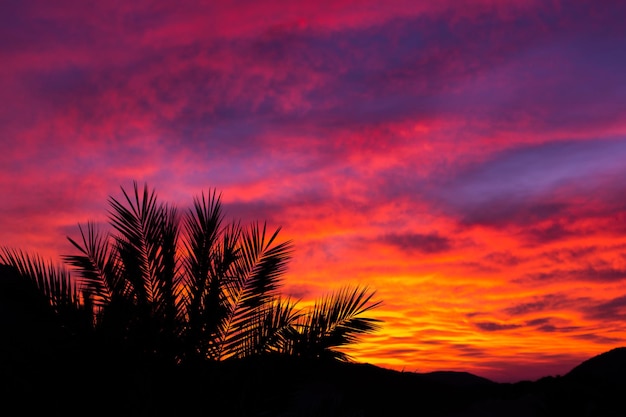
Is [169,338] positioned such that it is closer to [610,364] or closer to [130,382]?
[130,382]

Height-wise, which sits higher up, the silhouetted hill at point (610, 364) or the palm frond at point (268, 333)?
the silhouetted hill at point (610, 364)

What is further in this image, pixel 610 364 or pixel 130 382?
pixel 610 364

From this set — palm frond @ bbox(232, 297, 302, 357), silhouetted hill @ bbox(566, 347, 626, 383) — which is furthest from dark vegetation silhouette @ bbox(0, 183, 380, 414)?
silhouetted hill @ bbox(566, 347, 626, 383)

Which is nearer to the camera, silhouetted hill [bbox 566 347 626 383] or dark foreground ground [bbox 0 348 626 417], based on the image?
dark foreground ground [bbox 0 348 626 417]

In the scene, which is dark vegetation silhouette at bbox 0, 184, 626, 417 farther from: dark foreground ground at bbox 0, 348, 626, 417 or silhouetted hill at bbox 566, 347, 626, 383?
silhouetted hill at bbox 566, 347, 626, 383

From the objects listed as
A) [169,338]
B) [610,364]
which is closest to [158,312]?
[169,338]

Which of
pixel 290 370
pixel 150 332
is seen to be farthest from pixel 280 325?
pixel 150 332

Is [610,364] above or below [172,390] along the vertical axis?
above

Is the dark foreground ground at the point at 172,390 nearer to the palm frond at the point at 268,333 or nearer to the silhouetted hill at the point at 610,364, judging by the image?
the palm frond at the point at 268,333

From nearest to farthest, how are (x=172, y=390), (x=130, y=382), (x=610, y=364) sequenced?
(x=172, y=390) < (x=130, y=382) < (x=610, y=364)

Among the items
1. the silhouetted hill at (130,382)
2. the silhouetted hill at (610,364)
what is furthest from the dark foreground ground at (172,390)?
the silhouetted hill at (610,364)

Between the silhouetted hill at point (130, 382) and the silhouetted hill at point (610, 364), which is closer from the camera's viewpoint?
the silhouetted hill at point (130, 382)

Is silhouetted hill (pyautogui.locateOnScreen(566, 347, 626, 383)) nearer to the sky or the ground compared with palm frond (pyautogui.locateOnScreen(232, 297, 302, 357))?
nearer to the sky

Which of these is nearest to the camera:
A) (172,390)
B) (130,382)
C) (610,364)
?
(172,390)
